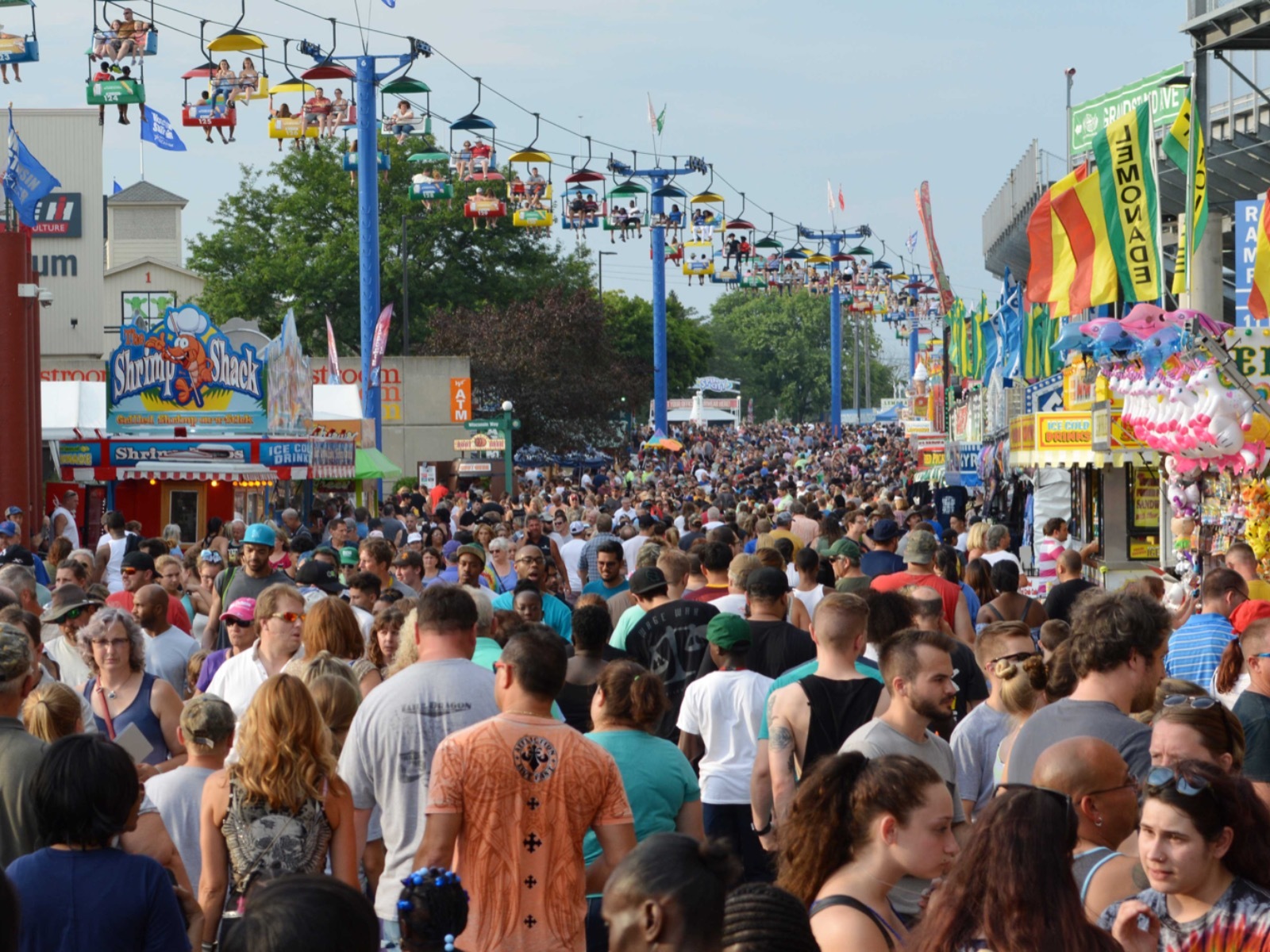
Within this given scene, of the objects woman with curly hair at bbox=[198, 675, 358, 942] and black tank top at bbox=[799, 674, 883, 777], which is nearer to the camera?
woman with curly hair at bbox=[198, 675, 358, 942]

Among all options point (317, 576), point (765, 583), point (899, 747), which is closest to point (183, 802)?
point (899, 747)

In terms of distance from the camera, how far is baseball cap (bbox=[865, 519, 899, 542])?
12.1 meters

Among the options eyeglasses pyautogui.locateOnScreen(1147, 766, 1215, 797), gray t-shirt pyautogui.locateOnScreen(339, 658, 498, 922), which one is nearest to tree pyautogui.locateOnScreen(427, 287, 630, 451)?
gray t-shirt pyautogui.locateOnScreen(339, 658, 498, 922)

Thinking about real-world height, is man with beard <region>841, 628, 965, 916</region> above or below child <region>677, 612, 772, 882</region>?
above

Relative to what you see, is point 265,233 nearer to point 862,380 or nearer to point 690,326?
point 690,326

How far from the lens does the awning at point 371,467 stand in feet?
103

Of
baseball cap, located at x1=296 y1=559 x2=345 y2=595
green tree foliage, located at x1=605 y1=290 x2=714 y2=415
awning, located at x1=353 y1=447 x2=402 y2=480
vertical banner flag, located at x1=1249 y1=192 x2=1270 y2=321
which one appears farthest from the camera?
green tree foliage, located at x1=605 y1=290 x2=714 y2=415

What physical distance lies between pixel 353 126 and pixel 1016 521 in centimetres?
1451

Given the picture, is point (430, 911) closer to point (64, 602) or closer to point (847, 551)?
point (64, 602)

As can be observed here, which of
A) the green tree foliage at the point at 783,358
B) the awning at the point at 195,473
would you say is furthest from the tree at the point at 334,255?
the green tree foliage at the point at 783,358

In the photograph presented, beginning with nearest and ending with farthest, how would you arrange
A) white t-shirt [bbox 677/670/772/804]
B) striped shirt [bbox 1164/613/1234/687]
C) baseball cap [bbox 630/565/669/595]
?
white t-shirt [bbox 677/670/772/804]
striped shirt [bbox 1164/613/1234/687]
baseball cap [bbox 630/565/669/595]

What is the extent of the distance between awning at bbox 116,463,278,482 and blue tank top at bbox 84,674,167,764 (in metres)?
18.2

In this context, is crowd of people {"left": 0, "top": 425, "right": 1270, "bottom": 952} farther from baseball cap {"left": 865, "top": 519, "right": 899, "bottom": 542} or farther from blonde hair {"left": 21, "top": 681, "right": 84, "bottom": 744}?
baseball cap {"left": 865, "top": 519, "right": 899, "bottom": 542}

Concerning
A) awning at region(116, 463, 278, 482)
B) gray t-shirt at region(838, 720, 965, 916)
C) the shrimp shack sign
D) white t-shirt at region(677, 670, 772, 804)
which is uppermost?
the shrimp shack sign
